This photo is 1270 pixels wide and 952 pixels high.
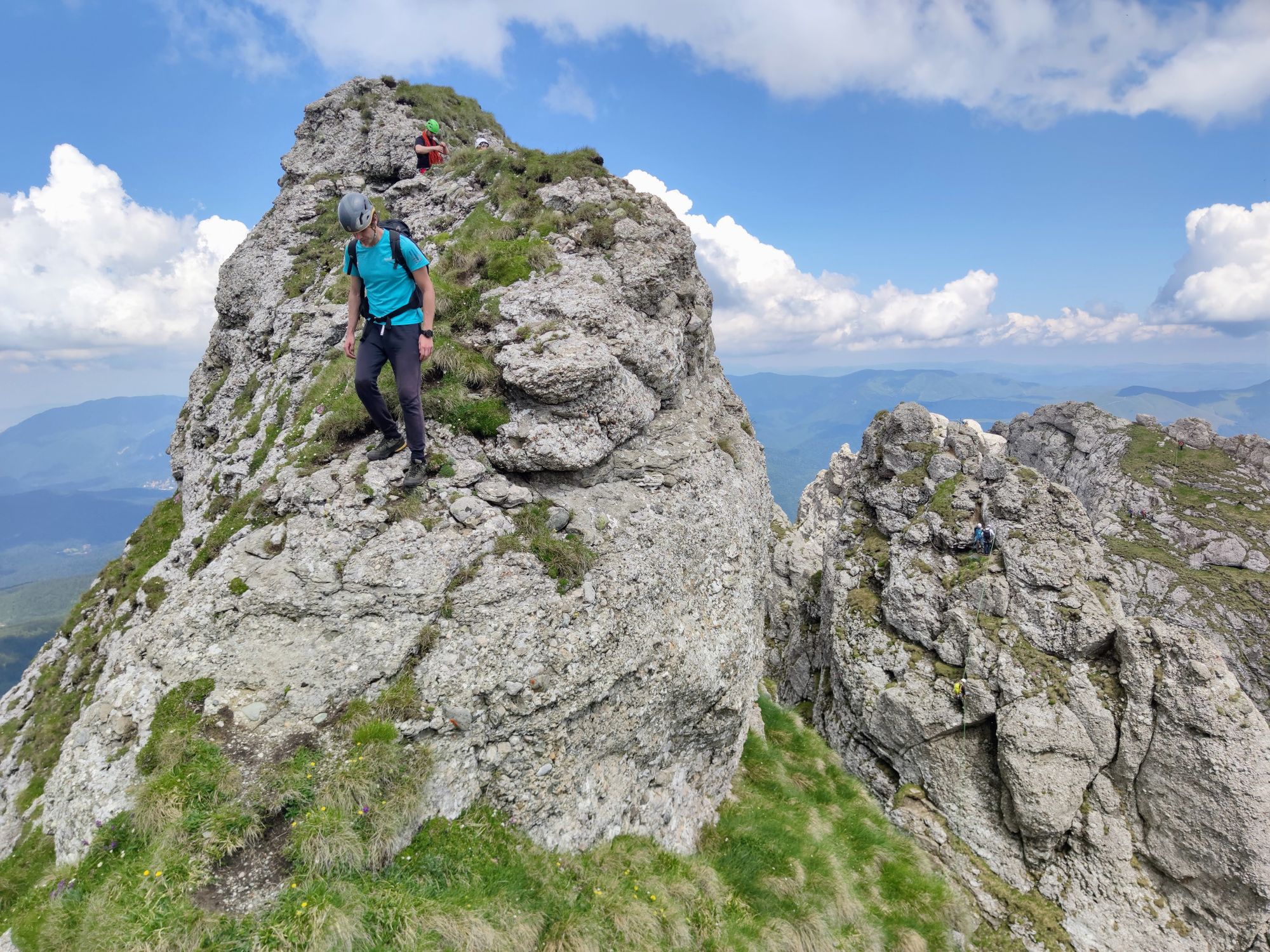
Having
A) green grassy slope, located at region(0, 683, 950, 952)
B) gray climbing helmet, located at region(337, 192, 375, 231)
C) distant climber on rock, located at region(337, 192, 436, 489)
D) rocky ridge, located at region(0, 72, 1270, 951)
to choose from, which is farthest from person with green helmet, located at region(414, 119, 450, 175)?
green grassy slope, located at region(0, 683, 950, 952)

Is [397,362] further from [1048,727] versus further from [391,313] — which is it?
[1048,727]

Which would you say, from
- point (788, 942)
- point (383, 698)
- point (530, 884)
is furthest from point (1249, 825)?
point (383, 698)

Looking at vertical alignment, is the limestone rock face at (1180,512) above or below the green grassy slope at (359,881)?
below

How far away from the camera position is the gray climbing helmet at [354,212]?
371 inches

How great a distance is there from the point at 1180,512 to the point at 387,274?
109m

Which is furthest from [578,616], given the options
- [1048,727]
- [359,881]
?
[1048,727]

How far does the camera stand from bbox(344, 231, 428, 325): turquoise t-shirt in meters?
10.2

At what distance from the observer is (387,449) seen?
12148 millimetres

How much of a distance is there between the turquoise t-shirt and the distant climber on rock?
12 millimetres

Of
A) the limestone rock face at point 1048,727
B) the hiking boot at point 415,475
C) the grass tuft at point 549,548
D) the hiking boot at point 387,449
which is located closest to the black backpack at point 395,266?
the hiking boot at point 387,449

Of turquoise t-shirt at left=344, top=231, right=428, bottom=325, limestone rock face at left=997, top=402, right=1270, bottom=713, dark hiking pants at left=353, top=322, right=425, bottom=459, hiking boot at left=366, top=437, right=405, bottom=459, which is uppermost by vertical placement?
turquoise t-shirt at left=344, top=231, right=428, bottom=325

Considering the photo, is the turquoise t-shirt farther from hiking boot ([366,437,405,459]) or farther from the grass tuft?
the grass tuft

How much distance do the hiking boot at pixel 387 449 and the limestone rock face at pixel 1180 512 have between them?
261 ft

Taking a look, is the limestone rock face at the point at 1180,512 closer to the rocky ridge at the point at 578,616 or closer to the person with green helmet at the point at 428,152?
the rocky ridge at the point at 578,616
